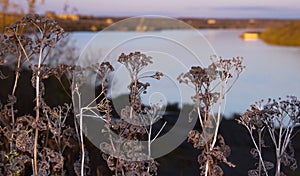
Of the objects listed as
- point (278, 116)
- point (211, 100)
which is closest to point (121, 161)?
point (211, 100)

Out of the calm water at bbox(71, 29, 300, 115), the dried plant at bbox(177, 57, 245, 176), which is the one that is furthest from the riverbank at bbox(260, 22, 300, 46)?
the dried plant at bbox(177, 57, 245, 176)

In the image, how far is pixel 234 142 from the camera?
445 cm

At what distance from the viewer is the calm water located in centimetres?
302

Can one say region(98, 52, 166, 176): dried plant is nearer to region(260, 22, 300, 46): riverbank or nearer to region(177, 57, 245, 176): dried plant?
region(177, 57, 245, 176): dried plant

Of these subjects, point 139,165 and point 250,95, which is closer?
point 139,165

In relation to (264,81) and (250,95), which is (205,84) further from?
(264,81)

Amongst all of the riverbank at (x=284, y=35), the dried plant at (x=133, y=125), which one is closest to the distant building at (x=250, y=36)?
the riverbank at (x=284, y=35)

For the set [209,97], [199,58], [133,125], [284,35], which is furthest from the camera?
[284,35]

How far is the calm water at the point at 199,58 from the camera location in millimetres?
3020

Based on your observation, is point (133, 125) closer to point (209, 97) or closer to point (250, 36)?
point (209, 97)

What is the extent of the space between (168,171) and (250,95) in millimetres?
2712

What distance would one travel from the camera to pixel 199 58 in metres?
2.80

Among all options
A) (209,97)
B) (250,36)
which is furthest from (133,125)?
(250,36)

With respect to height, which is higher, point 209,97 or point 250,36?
point 250,36
